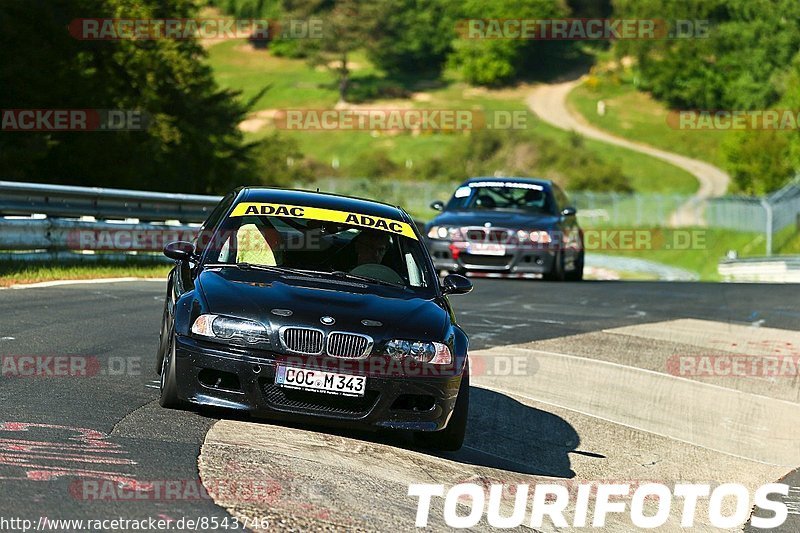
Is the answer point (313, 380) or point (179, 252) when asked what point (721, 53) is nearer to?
point (179, 252)

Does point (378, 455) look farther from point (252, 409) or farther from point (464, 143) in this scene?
point (464, 143)

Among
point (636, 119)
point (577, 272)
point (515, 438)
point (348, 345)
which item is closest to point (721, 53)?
point (636, 119)

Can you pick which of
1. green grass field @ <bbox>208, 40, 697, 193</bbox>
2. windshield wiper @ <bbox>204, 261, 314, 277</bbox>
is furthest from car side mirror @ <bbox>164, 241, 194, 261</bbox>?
green grass field @ <bbox>208, 40, 697, 193</bbox>

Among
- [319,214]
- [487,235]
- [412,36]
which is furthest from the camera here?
[412,36]

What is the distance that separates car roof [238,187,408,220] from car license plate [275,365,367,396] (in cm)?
191

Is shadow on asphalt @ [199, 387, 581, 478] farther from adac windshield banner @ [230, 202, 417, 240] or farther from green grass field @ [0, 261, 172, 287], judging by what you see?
green grass field @ [0, 261, 172, 287]

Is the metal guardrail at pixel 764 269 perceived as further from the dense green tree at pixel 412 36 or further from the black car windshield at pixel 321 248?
the dense green tree at pixel 412 36

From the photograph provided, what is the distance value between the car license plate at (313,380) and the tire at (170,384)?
671 mm

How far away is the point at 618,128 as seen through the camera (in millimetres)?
123500

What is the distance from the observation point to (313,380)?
7.80 m

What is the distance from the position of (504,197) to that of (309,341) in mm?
14899

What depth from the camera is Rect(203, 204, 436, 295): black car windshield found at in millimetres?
9062

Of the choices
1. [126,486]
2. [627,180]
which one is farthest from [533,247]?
[627,180]

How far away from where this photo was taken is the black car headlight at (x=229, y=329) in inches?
309
